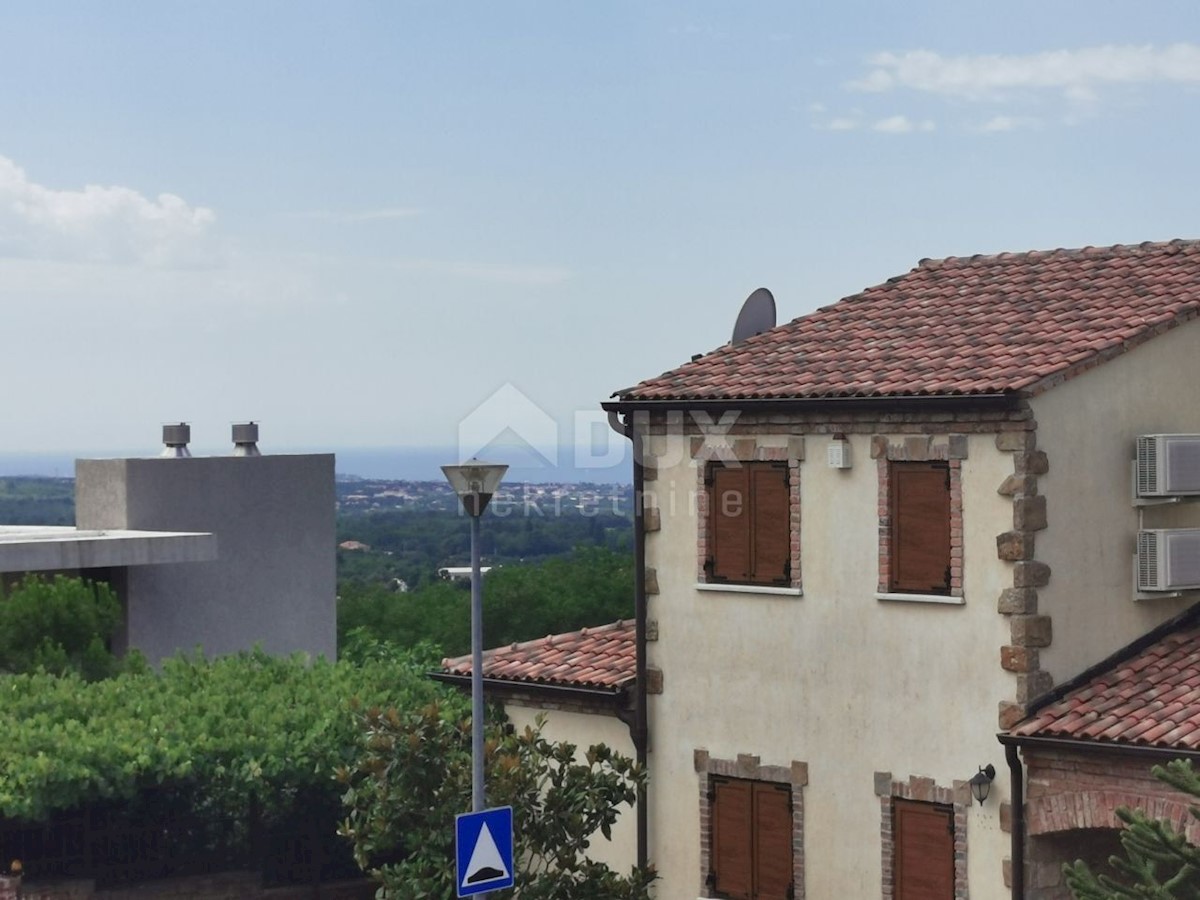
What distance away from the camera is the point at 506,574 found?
1999 inches

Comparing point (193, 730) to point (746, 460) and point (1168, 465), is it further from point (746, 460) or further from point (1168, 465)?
point (1168, 465)

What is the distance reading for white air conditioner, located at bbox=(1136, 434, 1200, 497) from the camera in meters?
18.5

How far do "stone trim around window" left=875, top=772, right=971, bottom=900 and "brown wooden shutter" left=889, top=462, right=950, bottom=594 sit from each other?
190 centimetres

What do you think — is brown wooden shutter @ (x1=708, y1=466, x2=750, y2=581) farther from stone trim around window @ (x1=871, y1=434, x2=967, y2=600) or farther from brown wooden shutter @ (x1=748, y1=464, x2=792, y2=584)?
stone trim around window @ (x1=871, y1=434, x2=967, y2=600)

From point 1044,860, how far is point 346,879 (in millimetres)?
9761

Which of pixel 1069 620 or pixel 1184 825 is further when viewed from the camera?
pixel 1069 620

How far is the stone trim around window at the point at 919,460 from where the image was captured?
18.1 meters

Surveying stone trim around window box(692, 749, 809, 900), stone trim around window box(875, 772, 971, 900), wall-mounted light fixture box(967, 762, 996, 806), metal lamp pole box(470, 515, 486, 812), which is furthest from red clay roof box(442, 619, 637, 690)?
wall-mounted light fixture box(967, 762, 996, 806)

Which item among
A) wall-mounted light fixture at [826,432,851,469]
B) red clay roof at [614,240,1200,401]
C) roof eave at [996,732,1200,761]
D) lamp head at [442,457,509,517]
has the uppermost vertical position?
red clay roof at [614,240,1200,401]

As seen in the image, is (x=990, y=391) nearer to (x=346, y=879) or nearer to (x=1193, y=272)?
(x=1193, y=272)

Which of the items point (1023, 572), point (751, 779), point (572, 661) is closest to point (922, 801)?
point (751, 779)

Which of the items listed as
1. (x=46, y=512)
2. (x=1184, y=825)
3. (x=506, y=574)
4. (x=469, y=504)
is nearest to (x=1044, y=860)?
(x=1184, y=825)

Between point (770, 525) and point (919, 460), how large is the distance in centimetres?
196

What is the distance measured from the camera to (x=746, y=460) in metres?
19.8
